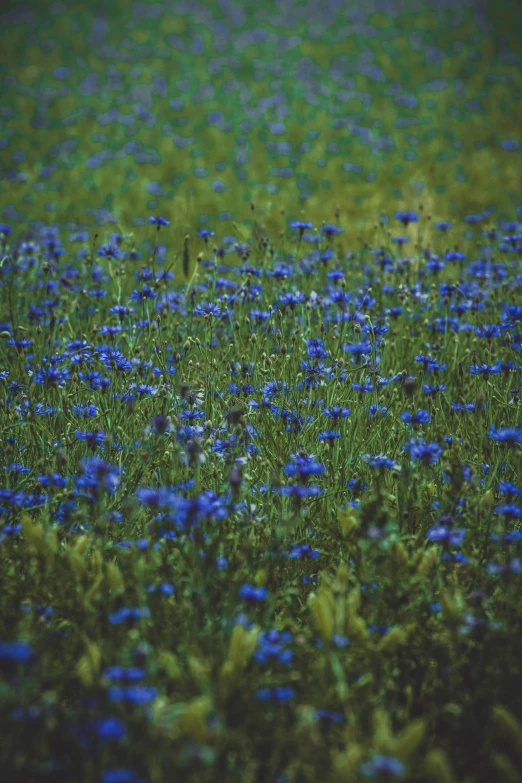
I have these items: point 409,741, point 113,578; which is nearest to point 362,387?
point 113,578

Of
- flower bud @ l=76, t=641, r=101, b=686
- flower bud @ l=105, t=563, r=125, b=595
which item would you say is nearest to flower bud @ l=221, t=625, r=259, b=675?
flower bud @ l=76, t=641, r=101, b=686

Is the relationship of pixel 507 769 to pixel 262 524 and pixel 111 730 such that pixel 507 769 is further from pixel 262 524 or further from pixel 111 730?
pixel 262 524

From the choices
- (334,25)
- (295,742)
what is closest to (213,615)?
(295,742)

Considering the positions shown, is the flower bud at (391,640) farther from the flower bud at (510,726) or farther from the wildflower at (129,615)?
the wildflower at (129,615)

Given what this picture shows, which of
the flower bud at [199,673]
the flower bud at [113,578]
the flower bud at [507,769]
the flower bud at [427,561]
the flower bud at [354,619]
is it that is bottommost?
the flower bud at [507,769]

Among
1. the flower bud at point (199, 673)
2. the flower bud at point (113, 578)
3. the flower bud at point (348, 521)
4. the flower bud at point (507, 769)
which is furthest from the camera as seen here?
the flower bud at point (348, 521)

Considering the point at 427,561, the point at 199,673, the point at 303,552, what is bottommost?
the point at 199,673

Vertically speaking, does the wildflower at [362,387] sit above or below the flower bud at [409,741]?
above

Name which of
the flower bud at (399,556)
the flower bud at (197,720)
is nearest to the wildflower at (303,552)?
the flower bud at (399,556)
